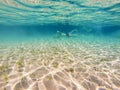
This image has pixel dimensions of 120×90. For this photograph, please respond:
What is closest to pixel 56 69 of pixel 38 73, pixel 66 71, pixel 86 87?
pixel 66 71

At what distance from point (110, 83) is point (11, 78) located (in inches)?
172

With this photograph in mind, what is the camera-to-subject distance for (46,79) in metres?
4.88

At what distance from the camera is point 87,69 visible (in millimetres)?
6133

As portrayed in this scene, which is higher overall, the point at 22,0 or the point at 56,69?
the point at 22,0

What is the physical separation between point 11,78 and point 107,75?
4580mm

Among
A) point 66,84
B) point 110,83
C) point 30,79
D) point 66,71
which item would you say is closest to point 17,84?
point 30,79

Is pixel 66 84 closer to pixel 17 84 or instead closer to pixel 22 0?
pixel 17 84

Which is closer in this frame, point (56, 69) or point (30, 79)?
point (30, 79)

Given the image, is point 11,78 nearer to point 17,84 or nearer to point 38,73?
point 17,84

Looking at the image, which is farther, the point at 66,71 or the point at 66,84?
the point at 66,71

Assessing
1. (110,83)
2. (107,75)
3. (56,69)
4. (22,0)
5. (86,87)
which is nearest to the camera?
(86,87)

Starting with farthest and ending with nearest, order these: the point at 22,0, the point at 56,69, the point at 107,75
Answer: the point at 22,0 → the point at 56,69 → the point at 107,75

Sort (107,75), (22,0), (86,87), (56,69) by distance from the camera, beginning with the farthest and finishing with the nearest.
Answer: (22,0), (56,69), (107,75), (86,87)

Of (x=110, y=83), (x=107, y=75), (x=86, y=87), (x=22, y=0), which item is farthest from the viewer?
(x=22, y=0)
